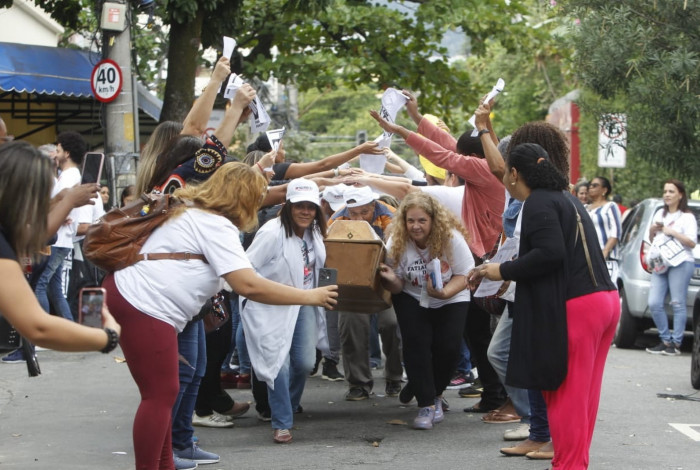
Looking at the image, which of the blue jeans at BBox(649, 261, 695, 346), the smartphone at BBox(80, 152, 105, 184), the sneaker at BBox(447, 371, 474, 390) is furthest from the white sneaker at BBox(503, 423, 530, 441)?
the blue jeans at BBox(649, 261, 695, 346)

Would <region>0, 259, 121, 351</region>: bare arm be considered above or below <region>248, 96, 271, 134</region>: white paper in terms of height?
below

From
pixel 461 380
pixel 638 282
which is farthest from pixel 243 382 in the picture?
pixel 638 282

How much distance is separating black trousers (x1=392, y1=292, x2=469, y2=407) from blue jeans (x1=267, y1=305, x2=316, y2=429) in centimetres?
67

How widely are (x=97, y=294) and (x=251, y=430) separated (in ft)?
14.0

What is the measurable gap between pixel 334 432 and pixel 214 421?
3.05 ft

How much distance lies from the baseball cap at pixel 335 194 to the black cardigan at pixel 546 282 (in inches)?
112

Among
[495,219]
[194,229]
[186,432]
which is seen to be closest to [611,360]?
[495,219]

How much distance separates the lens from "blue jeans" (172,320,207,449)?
6449 mm

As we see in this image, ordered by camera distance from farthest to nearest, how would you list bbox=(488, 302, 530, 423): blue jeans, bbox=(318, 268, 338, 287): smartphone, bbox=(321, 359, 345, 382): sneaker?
bbox=(321, 359, 345, 382): sneaker, bbox=(488, 302, 530, 423): blue jeans, bbox=(318, 268, 338, 287): smartphone

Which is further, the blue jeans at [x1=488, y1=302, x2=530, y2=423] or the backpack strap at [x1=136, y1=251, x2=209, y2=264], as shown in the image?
the blue jeans at [x1=488, y1=302, x2=530, y2=423]

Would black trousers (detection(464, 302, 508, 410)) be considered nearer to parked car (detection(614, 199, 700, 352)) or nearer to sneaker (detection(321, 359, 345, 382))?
sneaker (detection(321, 359, 345, 382))

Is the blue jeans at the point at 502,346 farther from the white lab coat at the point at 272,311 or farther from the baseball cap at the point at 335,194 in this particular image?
the baseball cap at the point at 335,194

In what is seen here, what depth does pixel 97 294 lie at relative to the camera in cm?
418

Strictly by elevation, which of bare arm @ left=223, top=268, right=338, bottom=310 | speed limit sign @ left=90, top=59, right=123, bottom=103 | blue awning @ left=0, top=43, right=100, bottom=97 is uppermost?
blue awning @ left=0, top=43, right=100, bottom=97
